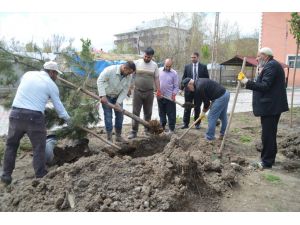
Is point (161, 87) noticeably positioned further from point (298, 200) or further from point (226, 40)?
point (226, 40)

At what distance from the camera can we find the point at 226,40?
1378 inches

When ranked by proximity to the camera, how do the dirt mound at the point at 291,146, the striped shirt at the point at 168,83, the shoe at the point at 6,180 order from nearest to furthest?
the shoe at the point at 6,180
the dirt mound at the point at 291,146
the striped shirt at the point at 168,83

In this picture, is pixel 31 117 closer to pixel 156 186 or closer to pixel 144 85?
pixel 156 186

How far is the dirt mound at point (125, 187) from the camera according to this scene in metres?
3.44

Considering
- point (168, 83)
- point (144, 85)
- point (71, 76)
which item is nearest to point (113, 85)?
point (71, 76)

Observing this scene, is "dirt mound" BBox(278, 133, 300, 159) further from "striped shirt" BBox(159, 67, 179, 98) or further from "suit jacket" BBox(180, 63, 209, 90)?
"striped shirt" BBox(159, 67, 179, 98)

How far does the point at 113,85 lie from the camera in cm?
607

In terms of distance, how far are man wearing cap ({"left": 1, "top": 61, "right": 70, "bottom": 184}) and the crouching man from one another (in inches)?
59.6

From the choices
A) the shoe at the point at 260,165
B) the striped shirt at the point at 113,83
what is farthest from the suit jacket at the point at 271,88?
the striped shirt at the point at 113,83

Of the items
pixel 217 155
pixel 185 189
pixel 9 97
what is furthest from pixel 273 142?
pixel 9 97

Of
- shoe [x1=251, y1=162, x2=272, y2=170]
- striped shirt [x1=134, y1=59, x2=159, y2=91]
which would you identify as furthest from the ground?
striped shirt [x1=134, y1=59, x2=159, y2=91]

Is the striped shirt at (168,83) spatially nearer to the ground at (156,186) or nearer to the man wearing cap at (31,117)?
the ground at (156,186)

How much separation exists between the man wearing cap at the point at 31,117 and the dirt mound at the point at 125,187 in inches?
18.1

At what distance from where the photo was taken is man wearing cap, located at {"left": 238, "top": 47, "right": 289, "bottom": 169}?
4902 millimetres
